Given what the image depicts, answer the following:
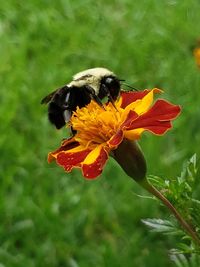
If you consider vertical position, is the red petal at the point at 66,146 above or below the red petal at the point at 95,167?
above

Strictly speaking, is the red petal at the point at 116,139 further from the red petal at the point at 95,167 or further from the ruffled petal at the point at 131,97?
the ruffled petal at the point at 131,97

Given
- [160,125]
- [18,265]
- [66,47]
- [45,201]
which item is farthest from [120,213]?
[160,125]

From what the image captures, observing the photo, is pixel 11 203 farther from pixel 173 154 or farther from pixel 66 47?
→ pixel 66 47

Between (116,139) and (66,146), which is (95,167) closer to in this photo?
(116,139)

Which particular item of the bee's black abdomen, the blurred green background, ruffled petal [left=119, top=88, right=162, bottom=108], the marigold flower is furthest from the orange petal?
the blurred green background

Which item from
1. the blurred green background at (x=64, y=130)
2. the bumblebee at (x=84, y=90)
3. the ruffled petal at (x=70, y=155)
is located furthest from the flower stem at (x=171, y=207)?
the blurred green background at (x=64, y=130)

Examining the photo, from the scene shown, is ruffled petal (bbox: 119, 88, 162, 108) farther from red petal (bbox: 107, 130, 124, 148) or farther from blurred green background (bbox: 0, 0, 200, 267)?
blurred green background (bbox: 0, 0, 200, 267)
